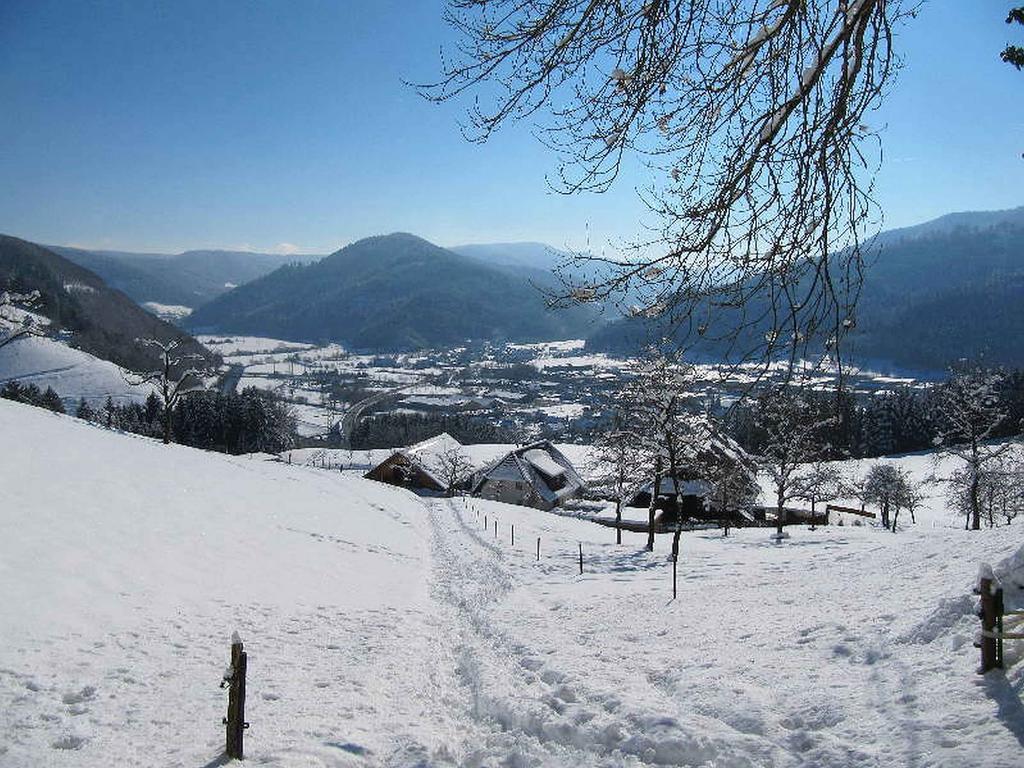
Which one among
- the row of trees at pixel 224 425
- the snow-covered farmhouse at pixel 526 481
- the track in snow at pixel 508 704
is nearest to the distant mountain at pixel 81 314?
the row of trees at pixel 224 425

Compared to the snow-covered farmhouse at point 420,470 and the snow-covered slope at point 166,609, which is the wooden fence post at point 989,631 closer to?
the snow-covered slope at point 166,609

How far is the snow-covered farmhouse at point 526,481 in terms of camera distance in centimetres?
5431

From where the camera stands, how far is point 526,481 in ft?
178

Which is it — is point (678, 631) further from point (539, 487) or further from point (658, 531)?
point (539, 487)

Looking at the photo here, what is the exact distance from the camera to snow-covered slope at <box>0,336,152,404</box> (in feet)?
401

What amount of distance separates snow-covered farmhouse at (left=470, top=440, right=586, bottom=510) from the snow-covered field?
3548 centimetres

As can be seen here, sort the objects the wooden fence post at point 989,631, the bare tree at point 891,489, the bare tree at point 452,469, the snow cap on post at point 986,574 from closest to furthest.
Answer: the wooden fence post at point 989,631 < the snow cap on post at point 986,574 < the bare tree at point 891,489 < the bare tree at point 452,469

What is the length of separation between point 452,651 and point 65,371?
153726mm

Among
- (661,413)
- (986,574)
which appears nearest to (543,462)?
(661,413)

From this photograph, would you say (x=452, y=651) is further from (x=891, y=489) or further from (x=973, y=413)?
(x=891, y=489)

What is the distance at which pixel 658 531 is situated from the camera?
137ft

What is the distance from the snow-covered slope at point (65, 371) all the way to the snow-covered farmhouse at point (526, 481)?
318 ft

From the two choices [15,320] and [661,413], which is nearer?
[661,413]

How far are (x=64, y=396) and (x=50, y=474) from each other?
127084 mm
